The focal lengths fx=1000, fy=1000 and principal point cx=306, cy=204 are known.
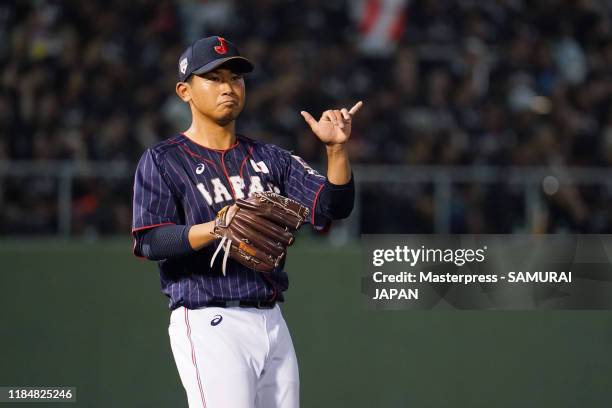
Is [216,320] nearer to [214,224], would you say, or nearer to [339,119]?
[214,224]

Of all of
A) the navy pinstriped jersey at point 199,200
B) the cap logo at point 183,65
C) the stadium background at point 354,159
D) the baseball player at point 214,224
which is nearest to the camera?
the baseball player at point 214,224

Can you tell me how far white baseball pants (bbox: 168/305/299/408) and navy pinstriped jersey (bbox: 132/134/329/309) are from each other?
7cm

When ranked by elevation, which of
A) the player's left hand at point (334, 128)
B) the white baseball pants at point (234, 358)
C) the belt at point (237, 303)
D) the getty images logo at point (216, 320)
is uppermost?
the player's left hand at point (334, 128)

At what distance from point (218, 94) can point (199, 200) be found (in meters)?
0.39

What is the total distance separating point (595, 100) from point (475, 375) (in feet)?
18.5

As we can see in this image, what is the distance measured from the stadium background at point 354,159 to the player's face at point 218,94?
2650mm

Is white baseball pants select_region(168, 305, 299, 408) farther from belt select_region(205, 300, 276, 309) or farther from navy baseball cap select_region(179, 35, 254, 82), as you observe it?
navy baseball cap select_region(179, 35, 254, 82)

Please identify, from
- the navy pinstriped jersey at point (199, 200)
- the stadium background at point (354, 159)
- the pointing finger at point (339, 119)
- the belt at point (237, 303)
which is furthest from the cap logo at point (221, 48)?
the stadium background at point (354, 159)

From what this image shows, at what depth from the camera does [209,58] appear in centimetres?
359

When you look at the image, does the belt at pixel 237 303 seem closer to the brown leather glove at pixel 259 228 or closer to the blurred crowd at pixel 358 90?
the brown leather glove at pixel 259 228

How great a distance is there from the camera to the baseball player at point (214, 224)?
3408 millimetres

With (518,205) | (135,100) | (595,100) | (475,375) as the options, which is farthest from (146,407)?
(595,100)

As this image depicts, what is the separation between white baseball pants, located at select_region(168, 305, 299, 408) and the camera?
339 cm

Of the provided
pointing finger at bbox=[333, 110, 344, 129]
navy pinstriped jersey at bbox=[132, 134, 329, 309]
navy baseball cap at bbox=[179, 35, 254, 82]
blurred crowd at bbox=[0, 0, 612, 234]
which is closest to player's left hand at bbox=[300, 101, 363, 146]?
pointing finger at bbox=[333, 110, 344, 129]
